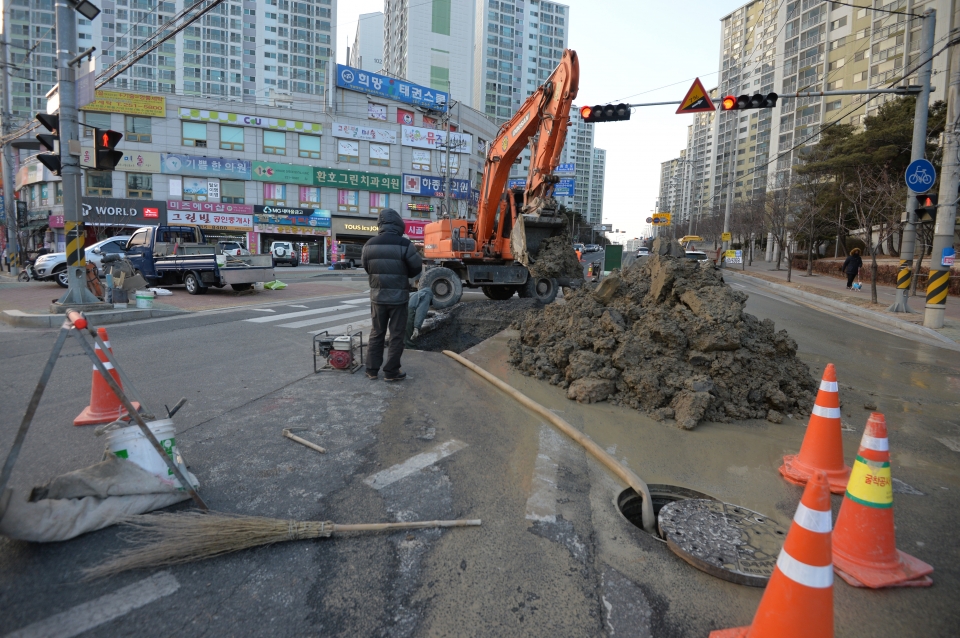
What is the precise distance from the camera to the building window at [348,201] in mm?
45656

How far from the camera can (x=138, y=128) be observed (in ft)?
A: 134

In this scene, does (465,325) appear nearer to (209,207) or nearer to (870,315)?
(870,315)

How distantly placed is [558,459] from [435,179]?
47.4 m

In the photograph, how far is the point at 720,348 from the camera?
5.22m

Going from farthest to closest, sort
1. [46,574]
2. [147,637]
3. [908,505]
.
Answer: [908,505], [46,574], [147,637]

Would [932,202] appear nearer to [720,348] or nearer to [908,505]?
[720,348]

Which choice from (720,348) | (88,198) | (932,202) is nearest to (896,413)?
(720,348)

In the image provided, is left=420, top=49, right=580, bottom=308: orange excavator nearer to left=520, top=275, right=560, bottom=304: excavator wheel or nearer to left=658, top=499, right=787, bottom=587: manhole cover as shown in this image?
left=520, top=275, right=560, bottom=304: excavator wheel

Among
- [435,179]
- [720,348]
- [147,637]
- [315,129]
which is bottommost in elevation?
[147,637]

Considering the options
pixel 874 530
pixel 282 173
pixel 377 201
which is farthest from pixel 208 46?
pixel 874 530

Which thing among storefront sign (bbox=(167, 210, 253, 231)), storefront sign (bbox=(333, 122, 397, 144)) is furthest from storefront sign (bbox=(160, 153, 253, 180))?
storefront sign (bbox=(333, 122, 397, 144))

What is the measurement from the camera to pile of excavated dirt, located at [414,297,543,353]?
8.85 m

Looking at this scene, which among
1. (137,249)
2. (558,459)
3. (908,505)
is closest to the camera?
(908,505)

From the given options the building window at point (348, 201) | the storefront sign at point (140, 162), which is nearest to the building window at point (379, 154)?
the building window at point (348, 201)
